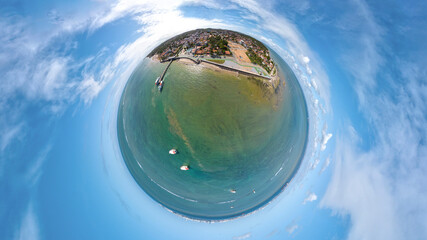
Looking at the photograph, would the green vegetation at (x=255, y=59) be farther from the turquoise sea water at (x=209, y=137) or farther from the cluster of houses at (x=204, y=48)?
the turquoise sea water at (x=209, y=137)

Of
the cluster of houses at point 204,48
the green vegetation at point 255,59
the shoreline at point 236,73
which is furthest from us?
the green vegetation at point 255,59

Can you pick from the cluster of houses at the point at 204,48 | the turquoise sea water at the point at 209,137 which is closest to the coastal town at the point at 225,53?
the cluster of houses at the point at 204,48

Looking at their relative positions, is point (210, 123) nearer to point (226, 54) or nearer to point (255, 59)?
point (226, 54)

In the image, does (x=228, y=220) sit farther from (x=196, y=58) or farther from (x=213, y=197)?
(x=196, y=58)

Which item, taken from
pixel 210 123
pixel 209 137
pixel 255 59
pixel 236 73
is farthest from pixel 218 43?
pixel 209 137

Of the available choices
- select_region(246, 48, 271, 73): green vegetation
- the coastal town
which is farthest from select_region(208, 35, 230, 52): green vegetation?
select_region(246, 48, 271, 73): green vegetation

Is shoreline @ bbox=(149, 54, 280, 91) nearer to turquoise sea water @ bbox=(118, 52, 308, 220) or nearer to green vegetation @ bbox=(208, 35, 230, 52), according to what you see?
turquoise sea water @ bbox=(118, 52, 308, 220)
